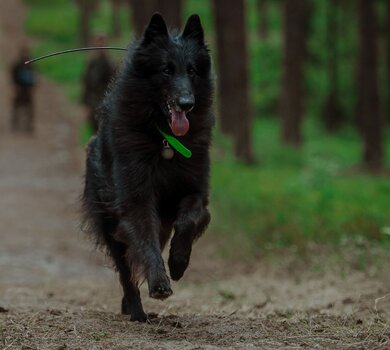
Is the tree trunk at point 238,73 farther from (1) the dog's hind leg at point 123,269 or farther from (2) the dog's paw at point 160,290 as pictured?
(2) the dog's paw at point 160,290

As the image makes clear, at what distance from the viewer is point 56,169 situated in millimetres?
20125

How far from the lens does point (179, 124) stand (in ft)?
20.4

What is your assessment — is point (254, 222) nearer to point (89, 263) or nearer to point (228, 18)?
point (89, 263)

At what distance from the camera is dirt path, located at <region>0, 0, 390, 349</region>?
548 centimetres

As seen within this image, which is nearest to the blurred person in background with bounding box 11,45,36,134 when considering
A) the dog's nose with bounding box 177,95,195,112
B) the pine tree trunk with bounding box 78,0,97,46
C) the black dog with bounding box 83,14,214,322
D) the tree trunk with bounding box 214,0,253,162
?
the tree trunk with bounding box 214,0,253,162

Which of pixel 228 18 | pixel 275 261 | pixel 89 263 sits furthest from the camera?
pixel 228 18

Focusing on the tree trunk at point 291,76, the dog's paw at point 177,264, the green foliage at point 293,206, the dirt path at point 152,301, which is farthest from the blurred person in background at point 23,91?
the dog's paw at point 177,264

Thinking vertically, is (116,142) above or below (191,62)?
below

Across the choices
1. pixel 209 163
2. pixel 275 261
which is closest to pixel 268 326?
pixel 209 163

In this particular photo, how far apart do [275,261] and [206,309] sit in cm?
296

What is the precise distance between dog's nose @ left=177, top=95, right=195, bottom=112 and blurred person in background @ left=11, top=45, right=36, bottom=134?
20.5m

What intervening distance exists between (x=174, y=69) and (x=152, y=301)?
3.50m

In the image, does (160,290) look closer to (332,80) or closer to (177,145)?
(177,145)

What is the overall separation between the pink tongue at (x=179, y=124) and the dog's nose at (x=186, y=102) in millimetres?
122
